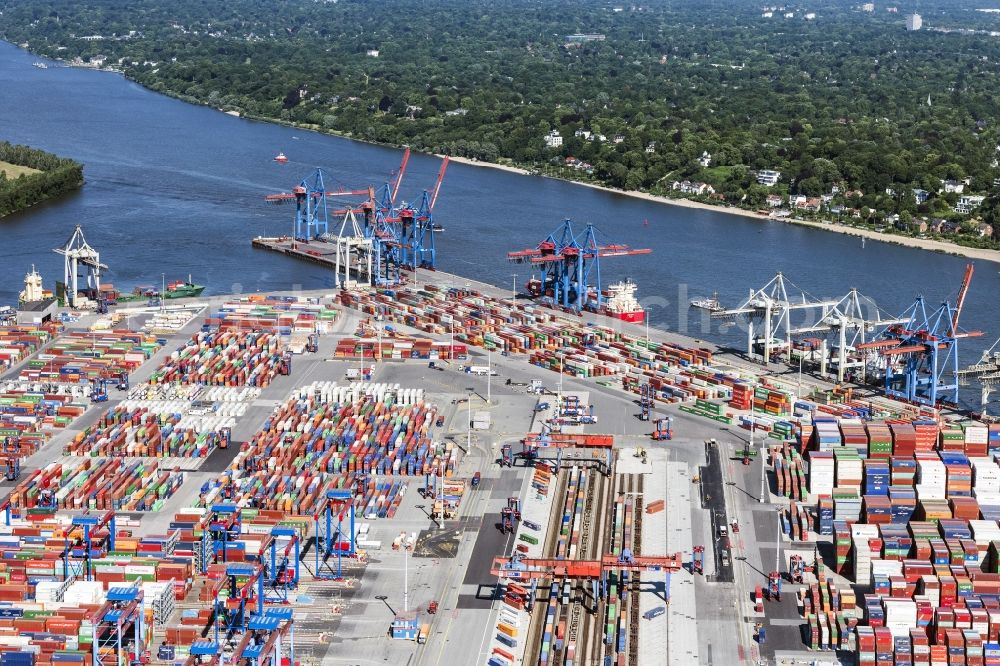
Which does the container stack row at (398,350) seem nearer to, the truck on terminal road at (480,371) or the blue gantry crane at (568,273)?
the truck on terminal road at (480,371)

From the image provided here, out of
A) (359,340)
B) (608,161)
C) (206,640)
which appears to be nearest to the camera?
(206,640)

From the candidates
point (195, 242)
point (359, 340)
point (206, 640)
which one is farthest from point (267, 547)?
point (195, 242)

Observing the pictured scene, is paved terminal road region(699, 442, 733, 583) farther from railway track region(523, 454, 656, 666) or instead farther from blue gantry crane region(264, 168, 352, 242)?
blue gantry crane region(264, 168, 352, 242)

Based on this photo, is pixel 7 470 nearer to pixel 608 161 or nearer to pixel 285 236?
pixel 285 236

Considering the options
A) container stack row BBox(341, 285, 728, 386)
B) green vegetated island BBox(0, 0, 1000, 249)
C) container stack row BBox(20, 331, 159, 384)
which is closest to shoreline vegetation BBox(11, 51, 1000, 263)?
green vegetated island BBox(0, 0, 1000, 249)

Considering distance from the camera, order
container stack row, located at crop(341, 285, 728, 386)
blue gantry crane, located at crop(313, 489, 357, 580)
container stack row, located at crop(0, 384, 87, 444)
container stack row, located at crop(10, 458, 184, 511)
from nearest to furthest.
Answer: blue gantry crane, located at crop(313, 489, 357, 580) < container stack row, located at crop(10, 458, 184, 511) < container stack row, located at crop(0, 384, 87, 444) < container stack row, located at crop(341, 285, 728, 386)

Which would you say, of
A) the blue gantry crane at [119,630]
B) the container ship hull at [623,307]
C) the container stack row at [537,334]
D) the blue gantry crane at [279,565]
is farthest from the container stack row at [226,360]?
the blue gantry crane at [119,630]
